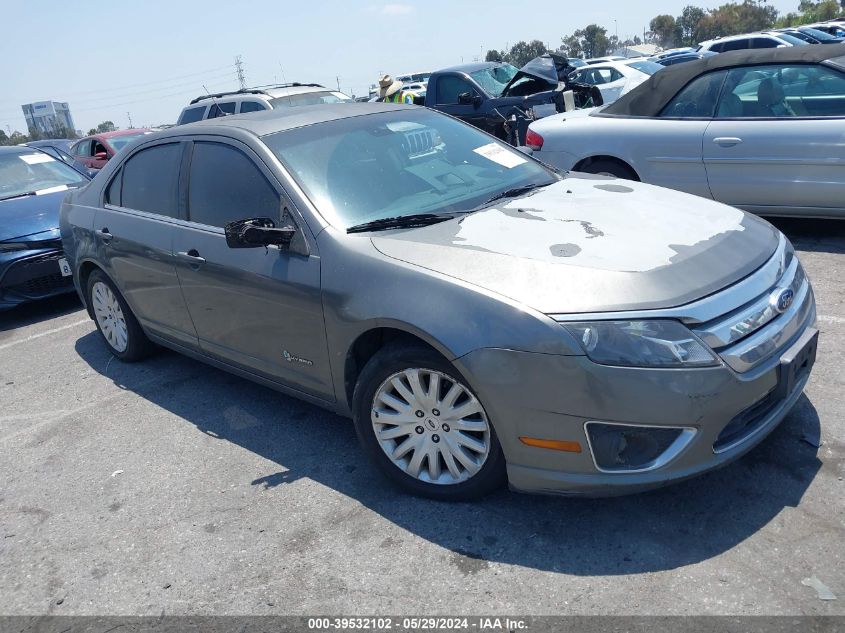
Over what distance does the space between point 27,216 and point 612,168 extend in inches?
218

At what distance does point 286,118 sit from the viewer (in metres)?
4.06

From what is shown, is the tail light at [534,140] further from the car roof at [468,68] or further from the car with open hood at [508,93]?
the car roof at [468,68]

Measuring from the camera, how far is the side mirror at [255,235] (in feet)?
11.1

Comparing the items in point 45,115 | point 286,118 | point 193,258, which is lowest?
point 45,115

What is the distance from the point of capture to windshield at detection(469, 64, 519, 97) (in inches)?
505

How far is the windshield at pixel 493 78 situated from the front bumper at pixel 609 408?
1022cm

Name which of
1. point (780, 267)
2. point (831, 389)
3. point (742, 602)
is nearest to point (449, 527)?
point (742, 602)

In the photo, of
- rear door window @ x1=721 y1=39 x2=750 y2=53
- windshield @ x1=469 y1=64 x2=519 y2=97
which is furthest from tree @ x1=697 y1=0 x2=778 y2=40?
windshield @ x1=469 y1=64 x2=519 y2=97

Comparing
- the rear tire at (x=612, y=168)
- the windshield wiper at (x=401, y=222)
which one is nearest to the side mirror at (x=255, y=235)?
the windshield wiper at (x=401, y=222)

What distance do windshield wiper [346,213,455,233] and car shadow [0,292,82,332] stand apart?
4830 mm

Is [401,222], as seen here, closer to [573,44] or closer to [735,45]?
[735,45]

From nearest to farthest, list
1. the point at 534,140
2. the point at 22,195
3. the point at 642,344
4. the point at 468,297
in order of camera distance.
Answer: the point at 642,344
the point at 468,297
the point at 534,140
the point at 22,195

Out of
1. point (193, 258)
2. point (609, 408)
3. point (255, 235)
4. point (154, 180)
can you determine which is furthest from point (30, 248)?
point (609, 408)

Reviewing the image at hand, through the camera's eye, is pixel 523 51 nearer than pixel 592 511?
No
